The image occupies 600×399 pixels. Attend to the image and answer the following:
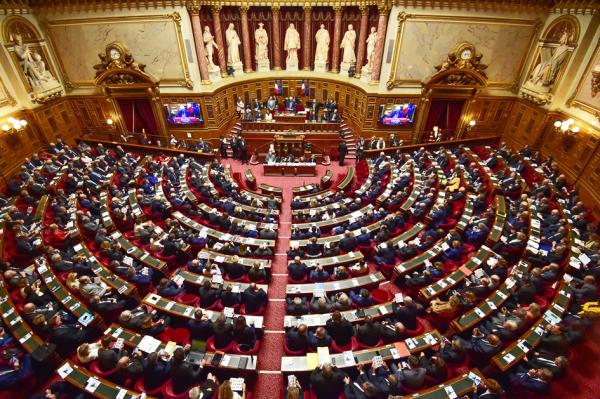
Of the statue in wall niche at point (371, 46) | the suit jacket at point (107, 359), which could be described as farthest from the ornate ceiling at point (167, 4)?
the suit jacket at point (107, 359)

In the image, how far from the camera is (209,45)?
19172mm

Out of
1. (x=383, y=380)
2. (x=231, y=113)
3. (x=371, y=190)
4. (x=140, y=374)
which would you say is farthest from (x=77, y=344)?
(x=231, y=113)

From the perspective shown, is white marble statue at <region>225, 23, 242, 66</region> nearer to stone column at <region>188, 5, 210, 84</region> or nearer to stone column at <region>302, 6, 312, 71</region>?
stone column at <region>188, 5, 210, 84</region>

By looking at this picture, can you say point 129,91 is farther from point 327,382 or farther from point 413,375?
point 413,375

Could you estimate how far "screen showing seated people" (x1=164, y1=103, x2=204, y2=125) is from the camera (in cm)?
1800

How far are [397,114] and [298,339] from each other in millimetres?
15400

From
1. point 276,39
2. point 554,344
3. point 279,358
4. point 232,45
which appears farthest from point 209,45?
point 554,344

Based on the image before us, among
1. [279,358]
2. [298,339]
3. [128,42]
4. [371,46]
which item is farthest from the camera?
[371,46]

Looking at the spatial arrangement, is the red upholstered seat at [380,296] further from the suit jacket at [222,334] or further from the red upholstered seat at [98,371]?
the red upholstered seat at [98,371]

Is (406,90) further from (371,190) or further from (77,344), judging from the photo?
(77,344)

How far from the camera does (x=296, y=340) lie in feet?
21.1

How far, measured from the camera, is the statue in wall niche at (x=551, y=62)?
45.9ft

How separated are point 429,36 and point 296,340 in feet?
54.3

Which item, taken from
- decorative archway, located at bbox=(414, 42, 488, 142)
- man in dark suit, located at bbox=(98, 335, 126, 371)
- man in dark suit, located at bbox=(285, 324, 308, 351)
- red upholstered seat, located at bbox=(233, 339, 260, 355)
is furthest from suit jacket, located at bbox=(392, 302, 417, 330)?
decorative archway, located at bbox=(414, 42, 488, 142)
